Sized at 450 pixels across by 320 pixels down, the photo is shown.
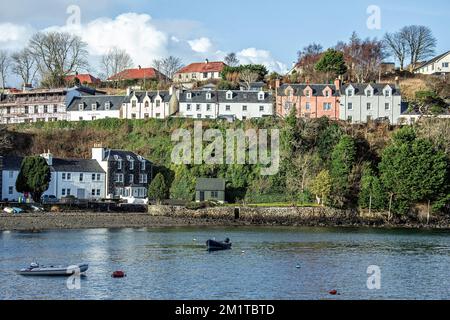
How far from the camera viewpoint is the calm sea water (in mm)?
34625

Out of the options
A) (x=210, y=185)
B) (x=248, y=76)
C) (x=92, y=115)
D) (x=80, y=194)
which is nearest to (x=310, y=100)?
(x=248, y=76)

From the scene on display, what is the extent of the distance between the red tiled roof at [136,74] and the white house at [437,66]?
44.2 meters

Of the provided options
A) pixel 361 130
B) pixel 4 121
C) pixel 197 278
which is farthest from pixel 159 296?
pixel 4 121

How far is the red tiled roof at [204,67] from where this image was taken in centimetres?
12348

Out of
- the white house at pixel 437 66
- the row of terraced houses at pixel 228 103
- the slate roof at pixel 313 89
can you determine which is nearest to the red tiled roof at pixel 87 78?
the row of terraced houses at pixel 228 103

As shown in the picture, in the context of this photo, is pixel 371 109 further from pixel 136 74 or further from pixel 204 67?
pixel 136 74

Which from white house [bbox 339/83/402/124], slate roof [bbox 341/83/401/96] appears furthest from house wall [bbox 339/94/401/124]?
slate roof [bbox 341/83/401/96]

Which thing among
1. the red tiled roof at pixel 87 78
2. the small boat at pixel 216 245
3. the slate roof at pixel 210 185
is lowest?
the small boat at pixel 216 245

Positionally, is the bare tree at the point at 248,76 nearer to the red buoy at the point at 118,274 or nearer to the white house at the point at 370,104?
the white house at the point at 370,104

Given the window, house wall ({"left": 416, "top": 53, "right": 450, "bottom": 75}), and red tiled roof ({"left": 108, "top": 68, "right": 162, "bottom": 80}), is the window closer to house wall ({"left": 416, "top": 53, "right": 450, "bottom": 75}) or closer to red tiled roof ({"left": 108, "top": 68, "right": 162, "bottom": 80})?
house wall ({"left": 416, "top": 53, "right": 450, "bottom": 75})

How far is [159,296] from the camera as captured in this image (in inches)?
1309

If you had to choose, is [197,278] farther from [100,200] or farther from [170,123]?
[170,123]

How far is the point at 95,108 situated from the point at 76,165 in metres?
19.7
